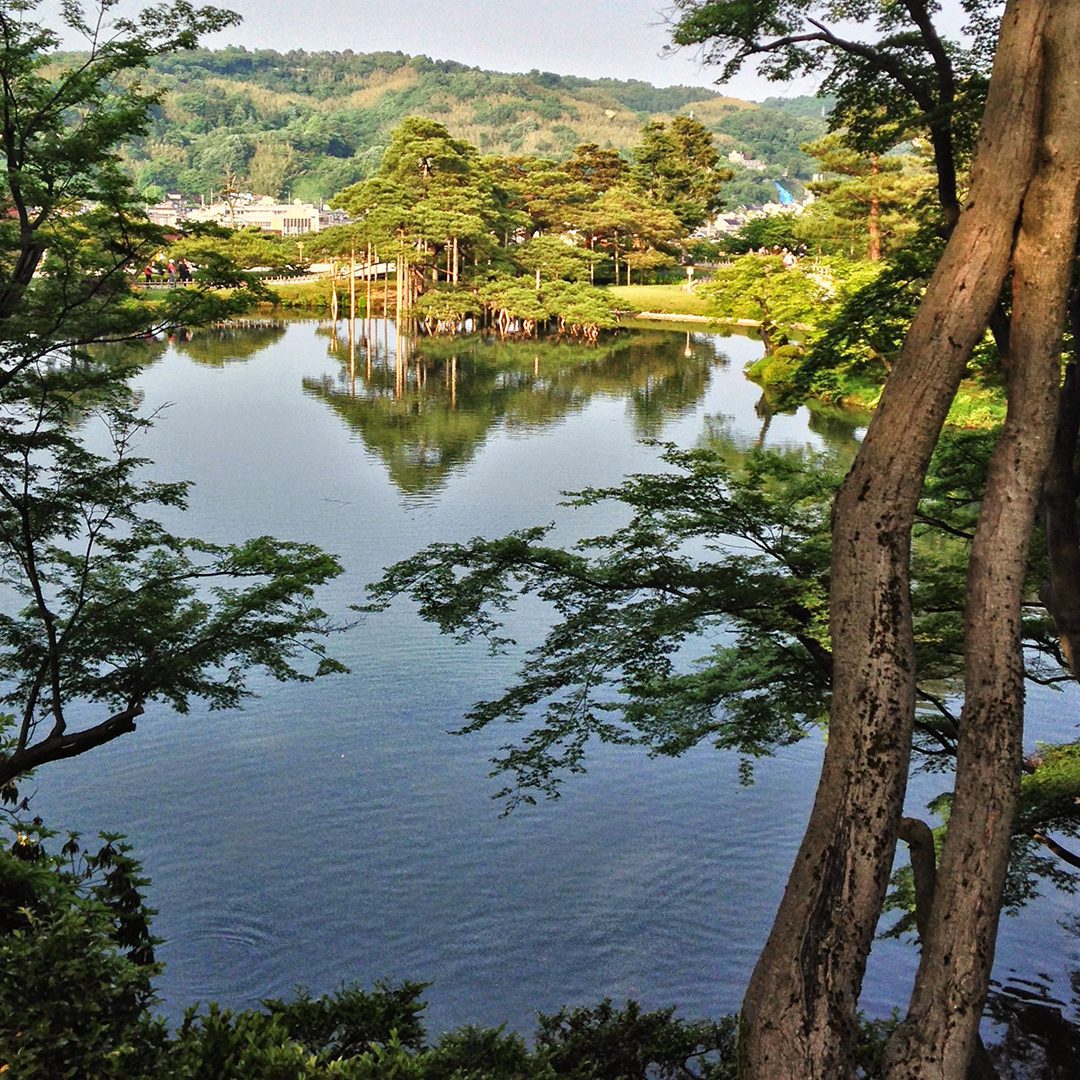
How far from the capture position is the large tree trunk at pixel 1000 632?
3.47 meters

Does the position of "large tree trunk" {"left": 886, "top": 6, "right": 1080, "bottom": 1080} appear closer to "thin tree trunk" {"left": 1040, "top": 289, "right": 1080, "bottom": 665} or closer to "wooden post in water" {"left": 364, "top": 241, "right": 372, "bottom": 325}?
"thin tree trunk" {"left": 1040, "top": 289, "right": 1080, "bottom": 665}

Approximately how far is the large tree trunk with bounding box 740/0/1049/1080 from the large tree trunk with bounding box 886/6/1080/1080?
10 cm

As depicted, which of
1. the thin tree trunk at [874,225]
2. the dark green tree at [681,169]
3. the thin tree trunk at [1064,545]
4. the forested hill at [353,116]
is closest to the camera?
the thin tree trunk at [1064,545]

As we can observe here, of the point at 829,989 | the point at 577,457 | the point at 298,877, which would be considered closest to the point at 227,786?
the point at 298,877

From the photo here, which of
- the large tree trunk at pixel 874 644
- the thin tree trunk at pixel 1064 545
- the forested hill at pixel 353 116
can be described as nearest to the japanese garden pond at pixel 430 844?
the thin tree trunk at pixel 1064 545

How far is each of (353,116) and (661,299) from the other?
9836 centimetres

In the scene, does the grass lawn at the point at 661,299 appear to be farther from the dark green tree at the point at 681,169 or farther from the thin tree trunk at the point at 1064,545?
the thin tree trunk at the point at 1064,545

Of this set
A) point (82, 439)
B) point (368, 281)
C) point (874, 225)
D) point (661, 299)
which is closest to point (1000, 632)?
point (82, 439)

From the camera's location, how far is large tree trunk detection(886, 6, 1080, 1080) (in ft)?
11.4

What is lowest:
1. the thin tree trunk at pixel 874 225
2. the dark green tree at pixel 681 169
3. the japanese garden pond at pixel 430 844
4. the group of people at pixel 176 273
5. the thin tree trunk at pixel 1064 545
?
the japanese garden pond at pixel 430 844

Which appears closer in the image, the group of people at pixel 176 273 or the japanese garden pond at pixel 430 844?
the japanese garden pond at pixel 430 844

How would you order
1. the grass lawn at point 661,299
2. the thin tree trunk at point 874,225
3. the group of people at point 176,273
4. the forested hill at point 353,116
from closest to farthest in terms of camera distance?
1. the group of people at point 176,273
2. the thin tree trunk at point 874,225
3. the grass lawn at point 661,299
4. the forested hill at point 353,116

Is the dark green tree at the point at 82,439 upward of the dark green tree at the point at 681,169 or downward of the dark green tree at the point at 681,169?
downward

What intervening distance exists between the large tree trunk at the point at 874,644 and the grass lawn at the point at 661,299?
128ft
